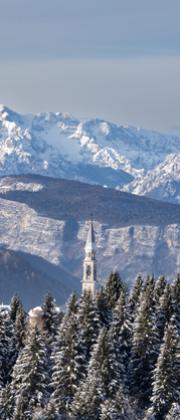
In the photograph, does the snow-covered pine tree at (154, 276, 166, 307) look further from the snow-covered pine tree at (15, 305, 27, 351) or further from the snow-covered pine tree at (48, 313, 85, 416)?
the snow-covered pine tree at (15, 305, 27, 351)

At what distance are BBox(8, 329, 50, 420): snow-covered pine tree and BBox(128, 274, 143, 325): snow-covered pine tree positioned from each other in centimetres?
1234

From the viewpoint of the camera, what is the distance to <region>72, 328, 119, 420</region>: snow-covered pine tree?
136 meters

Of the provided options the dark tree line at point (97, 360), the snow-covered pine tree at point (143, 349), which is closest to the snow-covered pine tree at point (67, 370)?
the dark tree line at point (97, 360)

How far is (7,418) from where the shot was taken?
452ft

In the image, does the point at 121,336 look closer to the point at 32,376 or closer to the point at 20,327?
the point at 20,327

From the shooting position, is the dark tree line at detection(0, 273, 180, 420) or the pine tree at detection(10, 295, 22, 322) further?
the pine tree at detection(10, 295, 22, 322)

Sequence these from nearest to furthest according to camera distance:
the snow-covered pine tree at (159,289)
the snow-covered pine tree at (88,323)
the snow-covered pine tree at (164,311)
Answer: the snow-covered pine tree at (88,323) < the snow-covered pine tree at (164,311) < the snow-covered pine tree at (159,289)

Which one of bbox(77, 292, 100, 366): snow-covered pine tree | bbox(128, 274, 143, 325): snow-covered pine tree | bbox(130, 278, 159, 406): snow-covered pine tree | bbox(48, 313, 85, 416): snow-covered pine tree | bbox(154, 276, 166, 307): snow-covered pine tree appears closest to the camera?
bbox(48, 313, 85, 416): snow-covered pine tree

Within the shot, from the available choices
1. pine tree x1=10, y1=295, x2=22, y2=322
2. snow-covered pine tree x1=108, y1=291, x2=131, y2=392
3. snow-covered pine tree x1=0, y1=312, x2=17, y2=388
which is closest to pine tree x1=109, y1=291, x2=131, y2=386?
snow-covered pine tree x1=108, y1=291, x2=131, y2=392

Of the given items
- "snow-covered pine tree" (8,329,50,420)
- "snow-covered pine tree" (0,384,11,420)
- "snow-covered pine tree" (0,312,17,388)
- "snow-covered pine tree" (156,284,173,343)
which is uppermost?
"snow-covered pine tree" (156,284,173,343)

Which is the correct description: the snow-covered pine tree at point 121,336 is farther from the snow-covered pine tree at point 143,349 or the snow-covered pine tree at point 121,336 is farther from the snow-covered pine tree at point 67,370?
the snow-covered pine tree at point 67,370

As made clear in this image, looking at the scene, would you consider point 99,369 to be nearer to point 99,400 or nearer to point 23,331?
point 99,400

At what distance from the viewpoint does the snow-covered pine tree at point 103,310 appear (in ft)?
491

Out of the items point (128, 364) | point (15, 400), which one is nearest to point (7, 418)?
point (15, 400)
